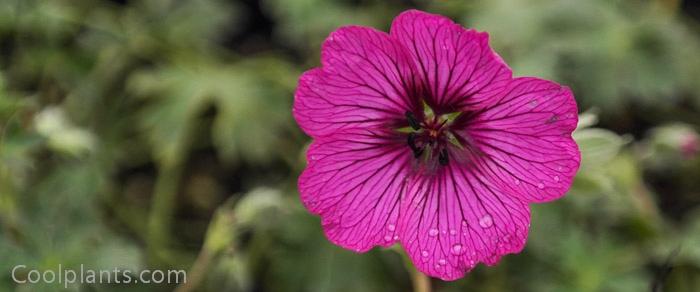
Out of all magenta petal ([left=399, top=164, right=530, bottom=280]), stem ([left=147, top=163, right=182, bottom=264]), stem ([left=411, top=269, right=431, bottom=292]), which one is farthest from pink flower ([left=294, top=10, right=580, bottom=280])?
stem ([left=147, top=163, right=182, bottom=264])

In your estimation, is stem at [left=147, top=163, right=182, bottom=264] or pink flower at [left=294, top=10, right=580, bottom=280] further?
stem at [left=147, top=163, right=182, bottom=264]

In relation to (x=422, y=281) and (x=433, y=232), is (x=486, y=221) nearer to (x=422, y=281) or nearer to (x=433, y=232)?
(x=433, y=232)

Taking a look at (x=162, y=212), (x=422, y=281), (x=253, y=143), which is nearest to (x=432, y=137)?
(x=422, y=281)

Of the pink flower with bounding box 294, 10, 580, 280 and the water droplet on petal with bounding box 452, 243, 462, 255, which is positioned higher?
the pink flower with bounding box 294, 10, 580, 280

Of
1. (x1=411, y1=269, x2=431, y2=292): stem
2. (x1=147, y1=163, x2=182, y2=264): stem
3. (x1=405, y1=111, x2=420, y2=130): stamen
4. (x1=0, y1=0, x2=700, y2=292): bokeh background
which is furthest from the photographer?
(x1=147, y1=163, x2=182, y2=264): stem

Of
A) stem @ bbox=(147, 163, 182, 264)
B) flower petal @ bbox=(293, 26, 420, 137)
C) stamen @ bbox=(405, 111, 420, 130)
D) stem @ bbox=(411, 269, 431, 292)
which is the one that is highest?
stem @ bbox=(147, 163, 182, 264)

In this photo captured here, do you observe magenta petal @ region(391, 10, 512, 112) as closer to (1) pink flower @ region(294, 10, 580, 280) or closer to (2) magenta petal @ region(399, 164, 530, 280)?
(1) pink flower @ region(294, 10, 580, 280)
